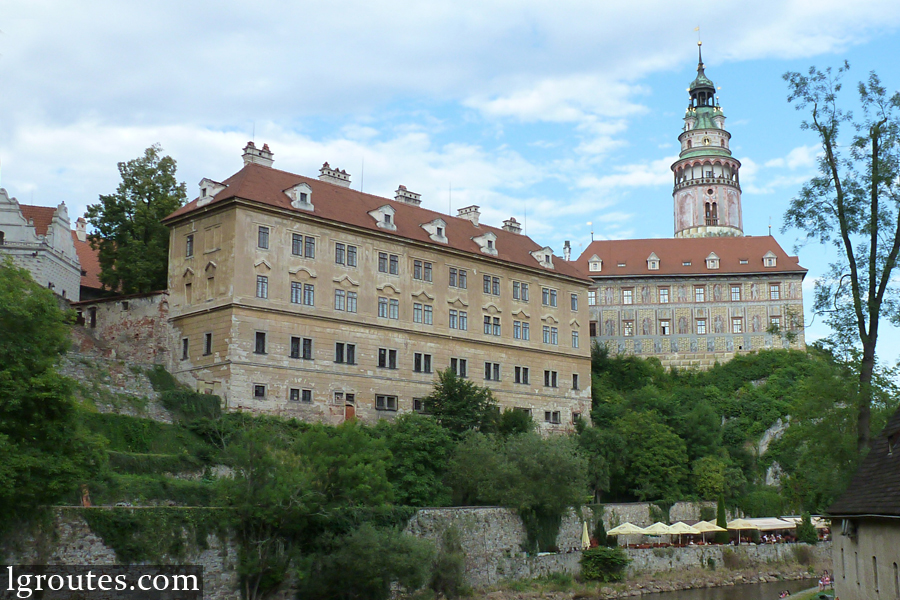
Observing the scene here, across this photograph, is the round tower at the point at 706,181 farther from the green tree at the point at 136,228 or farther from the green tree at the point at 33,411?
the green tree at the point at 33,411

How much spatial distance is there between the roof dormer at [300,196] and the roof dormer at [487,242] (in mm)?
11377

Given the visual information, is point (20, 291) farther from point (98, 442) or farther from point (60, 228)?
point (60, 228)

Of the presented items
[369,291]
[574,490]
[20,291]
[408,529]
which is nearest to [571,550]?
[574,490]

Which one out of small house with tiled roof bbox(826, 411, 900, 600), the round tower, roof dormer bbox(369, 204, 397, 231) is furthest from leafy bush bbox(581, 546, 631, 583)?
the round tower

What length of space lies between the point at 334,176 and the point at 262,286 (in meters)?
11.8

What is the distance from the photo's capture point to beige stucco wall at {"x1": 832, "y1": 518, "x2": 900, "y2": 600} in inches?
698

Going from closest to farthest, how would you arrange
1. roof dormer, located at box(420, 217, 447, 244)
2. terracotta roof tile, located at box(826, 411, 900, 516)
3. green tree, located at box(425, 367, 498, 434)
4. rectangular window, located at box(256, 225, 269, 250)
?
terracotta roof tile, located at box(826, 411, 900, 516) < rectangular window, located at box(256, 225, 269, 250) < green tree, located at box(425, 367, 498, 434) < roof dormer, located at box(420, 217, 447, 244)

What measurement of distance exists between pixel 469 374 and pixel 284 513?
76.7 feet

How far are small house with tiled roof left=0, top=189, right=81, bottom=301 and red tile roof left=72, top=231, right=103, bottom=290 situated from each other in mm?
3472

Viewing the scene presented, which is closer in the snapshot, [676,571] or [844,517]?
[844,517]

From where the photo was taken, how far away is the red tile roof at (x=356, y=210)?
153ft

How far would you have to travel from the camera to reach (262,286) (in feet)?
148

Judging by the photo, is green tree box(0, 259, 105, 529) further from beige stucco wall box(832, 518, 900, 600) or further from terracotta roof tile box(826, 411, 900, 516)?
beige stucco wall box(832, 518, 900, 600)

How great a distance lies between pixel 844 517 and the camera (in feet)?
65.9
